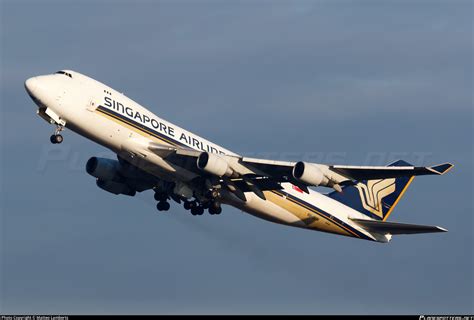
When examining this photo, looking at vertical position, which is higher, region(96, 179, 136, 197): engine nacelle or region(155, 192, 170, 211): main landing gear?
region(96, 179, 136, 197): engine nacelle

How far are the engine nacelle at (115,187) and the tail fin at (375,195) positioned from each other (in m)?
13.2

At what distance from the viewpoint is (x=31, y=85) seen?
4738 centimetres

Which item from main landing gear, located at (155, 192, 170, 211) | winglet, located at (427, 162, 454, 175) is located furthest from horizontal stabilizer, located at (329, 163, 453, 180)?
main landing gear, located at (155, 192, 170, 211)

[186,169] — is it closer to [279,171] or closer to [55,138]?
[279,171]

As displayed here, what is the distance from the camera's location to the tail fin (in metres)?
59.0

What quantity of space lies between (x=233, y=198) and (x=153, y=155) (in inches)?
258

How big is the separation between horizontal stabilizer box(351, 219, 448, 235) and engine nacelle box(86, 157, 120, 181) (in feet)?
51.7

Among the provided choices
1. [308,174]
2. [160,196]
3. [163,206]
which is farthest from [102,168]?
[308,174]

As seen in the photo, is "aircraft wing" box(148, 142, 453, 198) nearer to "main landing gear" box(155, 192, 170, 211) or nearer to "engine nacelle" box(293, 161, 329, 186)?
"engine nacelle" box(293, 161, 329, 186)

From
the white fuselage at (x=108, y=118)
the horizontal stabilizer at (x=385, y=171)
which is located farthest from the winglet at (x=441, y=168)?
the white fuselage at (x=108, y=118)

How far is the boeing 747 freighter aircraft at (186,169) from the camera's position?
47719mm

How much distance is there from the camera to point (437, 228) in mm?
50906

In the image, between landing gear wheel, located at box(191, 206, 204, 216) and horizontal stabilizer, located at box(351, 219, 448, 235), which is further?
horizontal stabilizer, located at box(351, 219, 448, 235)

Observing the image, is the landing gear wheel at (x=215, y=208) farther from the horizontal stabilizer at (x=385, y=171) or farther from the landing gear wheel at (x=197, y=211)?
the horizontal stabilizer at (x=385, y=171)
